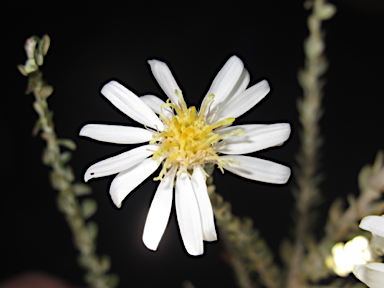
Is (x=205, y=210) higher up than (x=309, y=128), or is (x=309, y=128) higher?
(x=309, y=128)

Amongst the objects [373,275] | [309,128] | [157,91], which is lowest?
[373,275]

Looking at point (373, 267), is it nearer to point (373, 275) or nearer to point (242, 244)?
point (373, 275)

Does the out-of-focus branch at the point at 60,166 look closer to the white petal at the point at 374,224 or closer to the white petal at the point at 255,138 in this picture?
the white petal at the point at 255,138

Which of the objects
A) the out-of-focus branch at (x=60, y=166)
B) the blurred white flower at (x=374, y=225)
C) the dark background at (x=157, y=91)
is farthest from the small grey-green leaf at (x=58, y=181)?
the dark background at (x=157, y=91)

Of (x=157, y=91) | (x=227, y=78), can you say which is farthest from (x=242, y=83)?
(x=157, y=91)

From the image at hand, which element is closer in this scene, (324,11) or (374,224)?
(374,224)

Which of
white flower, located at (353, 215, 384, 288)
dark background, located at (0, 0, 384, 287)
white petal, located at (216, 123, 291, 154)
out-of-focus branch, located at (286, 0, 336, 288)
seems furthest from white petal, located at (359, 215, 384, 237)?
dark background, located at (0, 0, 384, 287)

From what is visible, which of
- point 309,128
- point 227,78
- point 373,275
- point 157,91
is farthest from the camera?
point 157,91
